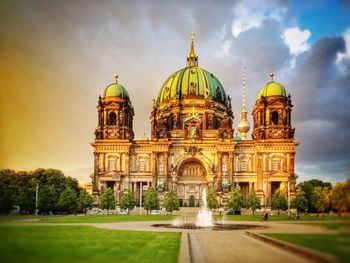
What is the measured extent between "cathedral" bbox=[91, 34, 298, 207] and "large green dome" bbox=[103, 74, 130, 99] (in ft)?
0.86

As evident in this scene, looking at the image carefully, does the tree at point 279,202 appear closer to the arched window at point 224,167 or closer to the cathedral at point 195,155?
the cathedral at point 195,155

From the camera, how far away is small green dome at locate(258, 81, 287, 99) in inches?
4120

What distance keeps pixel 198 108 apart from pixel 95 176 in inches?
1399

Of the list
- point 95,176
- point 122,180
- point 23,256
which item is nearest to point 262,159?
point 122,180

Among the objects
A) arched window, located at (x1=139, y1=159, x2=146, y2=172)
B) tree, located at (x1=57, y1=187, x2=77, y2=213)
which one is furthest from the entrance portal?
tree, located at (x1=57, y1=187, x2=77, y2=213)

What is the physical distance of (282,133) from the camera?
102 metres

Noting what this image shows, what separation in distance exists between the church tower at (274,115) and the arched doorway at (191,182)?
684 inches

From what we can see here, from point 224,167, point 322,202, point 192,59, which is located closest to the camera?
point 322,202

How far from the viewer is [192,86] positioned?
119 m

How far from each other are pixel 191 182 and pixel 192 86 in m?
30.1

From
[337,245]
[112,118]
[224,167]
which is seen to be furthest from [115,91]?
[337,245]

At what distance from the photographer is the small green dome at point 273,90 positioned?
10465 cm

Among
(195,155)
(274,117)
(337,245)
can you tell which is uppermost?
(274,117)

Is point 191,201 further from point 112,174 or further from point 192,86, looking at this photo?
point 192,86
